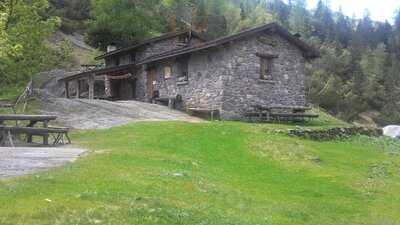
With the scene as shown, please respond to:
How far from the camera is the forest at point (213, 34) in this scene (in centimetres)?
2866

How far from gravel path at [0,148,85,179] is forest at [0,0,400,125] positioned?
22.7 feet

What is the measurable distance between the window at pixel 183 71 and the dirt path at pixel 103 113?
6.55 feet

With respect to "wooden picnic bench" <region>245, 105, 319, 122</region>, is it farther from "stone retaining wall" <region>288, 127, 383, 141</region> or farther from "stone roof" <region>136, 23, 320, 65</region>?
"stone roof" <region>136, 23, 320, 65</region>

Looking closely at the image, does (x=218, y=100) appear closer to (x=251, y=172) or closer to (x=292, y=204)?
(x=251, y=172)

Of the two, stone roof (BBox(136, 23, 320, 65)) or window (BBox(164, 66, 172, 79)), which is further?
window (BBox(164, 66, 172, 79))

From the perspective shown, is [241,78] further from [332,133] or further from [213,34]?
[213,34]

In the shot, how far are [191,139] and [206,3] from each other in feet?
262

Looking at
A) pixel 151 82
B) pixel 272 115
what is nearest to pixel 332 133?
pixel 272 115

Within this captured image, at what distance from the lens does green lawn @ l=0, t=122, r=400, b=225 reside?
8.82 metres

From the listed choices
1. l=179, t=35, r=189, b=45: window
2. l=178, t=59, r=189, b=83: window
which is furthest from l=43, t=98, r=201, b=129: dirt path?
l=179, t=35, r=189, b=45: window

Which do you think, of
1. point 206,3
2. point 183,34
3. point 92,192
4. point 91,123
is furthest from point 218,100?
point 206,3

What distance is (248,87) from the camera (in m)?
30.1

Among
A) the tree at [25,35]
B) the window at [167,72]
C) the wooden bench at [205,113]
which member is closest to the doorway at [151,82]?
the window at [167,72]

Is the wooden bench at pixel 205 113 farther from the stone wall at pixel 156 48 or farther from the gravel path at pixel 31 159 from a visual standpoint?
the gravel path at pixel 31 159
